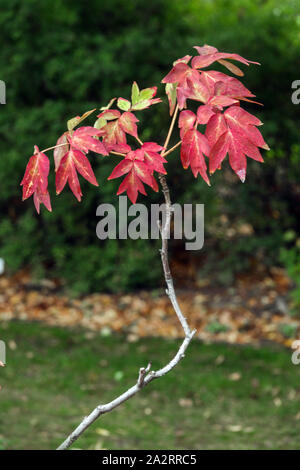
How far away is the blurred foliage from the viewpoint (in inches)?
265

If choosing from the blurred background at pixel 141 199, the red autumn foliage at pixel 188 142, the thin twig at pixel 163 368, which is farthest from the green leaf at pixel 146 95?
the blurred background at pixel 141 199

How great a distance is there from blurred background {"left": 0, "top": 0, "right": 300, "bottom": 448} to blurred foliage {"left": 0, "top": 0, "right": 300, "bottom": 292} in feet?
0.05

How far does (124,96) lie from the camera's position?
261 inches

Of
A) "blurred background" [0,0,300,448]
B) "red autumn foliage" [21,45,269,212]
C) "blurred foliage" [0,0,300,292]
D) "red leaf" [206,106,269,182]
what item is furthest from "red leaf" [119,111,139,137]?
"blurred foliage" [0,0,300,292]

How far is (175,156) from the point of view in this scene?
6.80 metres

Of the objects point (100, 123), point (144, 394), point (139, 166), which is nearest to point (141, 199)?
point (144, 394)

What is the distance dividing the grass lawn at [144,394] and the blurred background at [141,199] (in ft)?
0.67

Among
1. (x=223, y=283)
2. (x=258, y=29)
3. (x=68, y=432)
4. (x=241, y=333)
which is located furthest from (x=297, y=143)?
(x=68, y=432)

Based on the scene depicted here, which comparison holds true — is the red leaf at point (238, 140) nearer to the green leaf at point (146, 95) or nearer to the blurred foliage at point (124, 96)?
the green leaf at point (146, 95)

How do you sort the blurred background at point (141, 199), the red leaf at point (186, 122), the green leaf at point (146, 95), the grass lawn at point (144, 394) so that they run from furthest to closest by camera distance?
the blurred background at point (141, 199) → the grass lawn at point (144, 394) → the green leaf at point (146, 95) → the red leaf at point (186, 122)

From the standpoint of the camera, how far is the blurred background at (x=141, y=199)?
6605 millimetres

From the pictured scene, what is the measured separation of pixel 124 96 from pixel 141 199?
1122 mm

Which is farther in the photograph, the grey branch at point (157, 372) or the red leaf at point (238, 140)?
the grey branch at point (157, 372)

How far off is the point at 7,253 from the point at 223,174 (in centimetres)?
267
